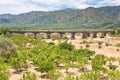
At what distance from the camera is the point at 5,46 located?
58.2m

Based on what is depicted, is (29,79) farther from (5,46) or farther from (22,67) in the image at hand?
(5,46)

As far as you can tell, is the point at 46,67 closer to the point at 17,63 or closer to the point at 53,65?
the point at 53,65

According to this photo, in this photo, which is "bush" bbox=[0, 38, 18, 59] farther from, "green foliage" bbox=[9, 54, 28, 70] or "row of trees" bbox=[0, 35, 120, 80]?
"green foliage" bbox=[9, 54, 28, 70]

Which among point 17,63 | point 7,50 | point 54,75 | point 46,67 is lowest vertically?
point 54,75

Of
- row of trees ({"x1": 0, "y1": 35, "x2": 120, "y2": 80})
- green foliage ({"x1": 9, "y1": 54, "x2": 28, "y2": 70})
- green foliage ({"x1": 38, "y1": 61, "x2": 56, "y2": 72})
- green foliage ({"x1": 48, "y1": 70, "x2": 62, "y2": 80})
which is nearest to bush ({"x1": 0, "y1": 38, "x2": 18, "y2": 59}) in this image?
row of trees ({"x1": 0, "y1": 35, "x2": 120, "y2": 80})

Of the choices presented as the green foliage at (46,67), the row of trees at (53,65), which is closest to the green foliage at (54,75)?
the row of trees at (53,65)

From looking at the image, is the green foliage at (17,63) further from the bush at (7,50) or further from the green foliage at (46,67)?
the bush at (7,50)

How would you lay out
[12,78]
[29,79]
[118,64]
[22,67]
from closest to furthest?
[29,79], [12,78], [22,67], [118,64]

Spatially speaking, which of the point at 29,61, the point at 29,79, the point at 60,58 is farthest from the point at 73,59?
the point at 29,79

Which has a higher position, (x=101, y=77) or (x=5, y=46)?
(x=5, y=46)

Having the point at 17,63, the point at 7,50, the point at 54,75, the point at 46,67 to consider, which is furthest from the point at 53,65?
the point at 7,50

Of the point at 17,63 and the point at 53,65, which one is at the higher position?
the point at 17,63

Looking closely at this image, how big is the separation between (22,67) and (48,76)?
26.7ft

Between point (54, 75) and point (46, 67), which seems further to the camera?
point (46, 67)
